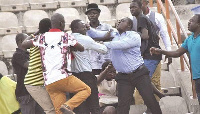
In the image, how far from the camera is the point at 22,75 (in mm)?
7914

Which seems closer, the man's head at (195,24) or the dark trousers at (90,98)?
the man's head at (195,24)

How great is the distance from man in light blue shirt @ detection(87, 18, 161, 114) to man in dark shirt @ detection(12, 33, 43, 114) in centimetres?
119

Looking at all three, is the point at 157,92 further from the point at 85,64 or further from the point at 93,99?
the point at 85,64

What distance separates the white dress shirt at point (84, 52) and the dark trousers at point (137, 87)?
446 mm

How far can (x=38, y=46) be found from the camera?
6.97 meters

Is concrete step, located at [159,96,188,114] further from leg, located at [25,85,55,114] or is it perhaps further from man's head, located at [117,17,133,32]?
leg, located at [25,85,55,114]

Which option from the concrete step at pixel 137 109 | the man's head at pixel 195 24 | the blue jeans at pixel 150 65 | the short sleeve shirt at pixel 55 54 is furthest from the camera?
the concrete step at pixel 137 109

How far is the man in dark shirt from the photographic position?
7.78m

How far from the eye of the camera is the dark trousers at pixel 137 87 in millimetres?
7309

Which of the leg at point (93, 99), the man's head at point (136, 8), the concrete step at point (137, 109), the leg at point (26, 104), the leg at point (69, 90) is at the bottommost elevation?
the concrete step at point (137, 109)

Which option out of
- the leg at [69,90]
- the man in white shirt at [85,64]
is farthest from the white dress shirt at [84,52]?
the leg at [69,90]

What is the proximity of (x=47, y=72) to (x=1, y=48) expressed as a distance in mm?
3929

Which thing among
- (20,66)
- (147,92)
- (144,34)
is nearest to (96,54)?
(144,34)

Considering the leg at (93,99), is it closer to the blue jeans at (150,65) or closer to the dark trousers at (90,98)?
the dark trousers at (90,98)
